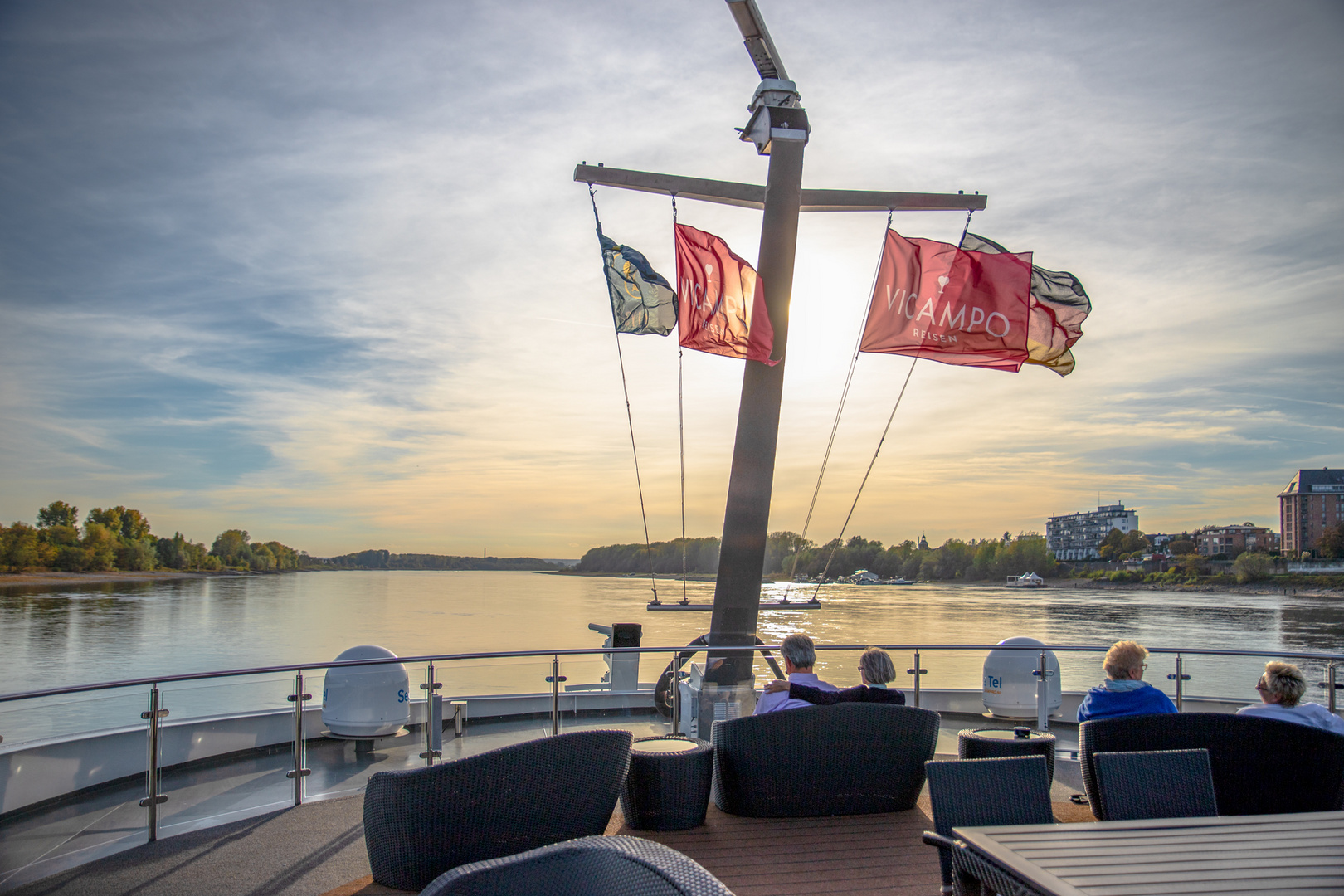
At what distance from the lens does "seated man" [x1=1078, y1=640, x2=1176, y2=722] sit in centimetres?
383

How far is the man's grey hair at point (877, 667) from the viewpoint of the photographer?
13.6 feet

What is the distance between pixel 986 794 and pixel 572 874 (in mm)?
1506

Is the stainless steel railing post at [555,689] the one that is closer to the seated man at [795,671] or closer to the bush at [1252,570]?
the seated man at [795,671]

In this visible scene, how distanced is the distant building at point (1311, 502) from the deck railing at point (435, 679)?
343 ft

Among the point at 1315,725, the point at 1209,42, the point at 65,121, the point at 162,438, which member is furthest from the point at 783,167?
the point at 162,438

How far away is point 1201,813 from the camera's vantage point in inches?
112

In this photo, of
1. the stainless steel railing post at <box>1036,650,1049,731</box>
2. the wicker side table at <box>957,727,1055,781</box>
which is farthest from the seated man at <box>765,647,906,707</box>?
the stainless steel railing post at <box>1036,650,1049,731</box>

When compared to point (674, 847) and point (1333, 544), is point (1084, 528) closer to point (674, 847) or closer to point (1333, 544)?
point (1333, 544)

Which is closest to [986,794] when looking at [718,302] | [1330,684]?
[718,302]

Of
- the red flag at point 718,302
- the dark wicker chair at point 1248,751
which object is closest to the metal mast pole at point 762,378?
the red flag at point 718,302

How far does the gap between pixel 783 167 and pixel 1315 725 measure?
17.0 feet

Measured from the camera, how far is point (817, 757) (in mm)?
3957

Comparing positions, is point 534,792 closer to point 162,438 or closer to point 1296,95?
point 1296,95

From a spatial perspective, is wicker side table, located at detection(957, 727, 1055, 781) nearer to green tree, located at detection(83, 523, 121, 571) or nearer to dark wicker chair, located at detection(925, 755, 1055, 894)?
dark wicker chair, located at detection(925, 755, 1055, 894)
